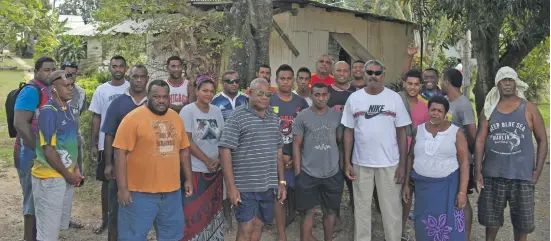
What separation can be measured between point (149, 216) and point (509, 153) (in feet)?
10.1

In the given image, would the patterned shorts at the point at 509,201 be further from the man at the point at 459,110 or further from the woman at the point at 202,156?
the woman at the point at 202,156

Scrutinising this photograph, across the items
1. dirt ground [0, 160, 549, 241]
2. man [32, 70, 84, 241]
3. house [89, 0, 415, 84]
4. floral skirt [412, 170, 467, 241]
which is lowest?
dirt ground [0, 160, 549, 241]

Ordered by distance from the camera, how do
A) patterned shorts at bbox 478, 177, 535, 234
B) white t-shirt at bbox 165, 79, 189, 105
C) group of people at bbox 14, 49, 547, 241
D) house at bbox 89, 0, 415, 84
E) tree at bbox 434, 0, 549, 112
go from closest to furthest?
group of people at bbox 14, 49, 547, 241, patterned shorts at bbox 478, 177, 535, 234, white t-shirt at bbox 165, 79, 189, 105, tree at bbox 434, 0, 549, 112, house at bbox 89, 0, 415, 84

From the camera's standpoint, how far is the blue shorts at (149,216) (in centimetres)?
427

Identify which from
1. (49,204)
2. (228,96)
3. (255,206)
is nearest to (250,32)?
(228,96)

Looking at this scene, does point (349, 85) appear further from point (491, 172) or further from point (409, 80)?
point (491, 172)

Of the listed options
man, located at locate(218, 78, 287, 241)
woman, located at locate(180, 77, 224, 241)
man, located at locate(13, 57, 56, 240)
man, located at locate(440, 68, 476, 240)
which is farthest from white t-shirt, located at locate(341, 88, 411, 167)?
man, located at locate(13, 57, 56, 240)

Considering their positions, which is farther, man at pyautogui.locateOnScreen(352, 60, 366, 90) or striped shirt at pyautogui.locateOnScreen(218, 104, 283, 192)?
man at pyautogui.locateOnScreen(352, 60, 366, 90)

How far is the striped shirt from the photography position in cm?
450

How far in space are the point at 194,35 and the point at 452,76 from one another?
167 inches

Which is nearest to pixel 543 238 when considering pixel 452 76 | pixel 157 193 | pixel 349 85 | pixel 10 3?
pixel 452 76

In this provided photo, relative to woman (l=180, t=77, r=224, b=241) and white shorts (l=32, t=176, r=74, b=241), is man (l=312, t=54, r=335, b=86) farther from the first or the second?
white shorts (l=32, t=176, r=74, b=241)

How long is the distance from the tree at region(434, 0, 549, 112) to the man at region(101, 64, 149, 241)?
15.8ft

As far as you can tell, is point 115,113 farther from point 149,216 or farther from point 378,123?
point 378,123
